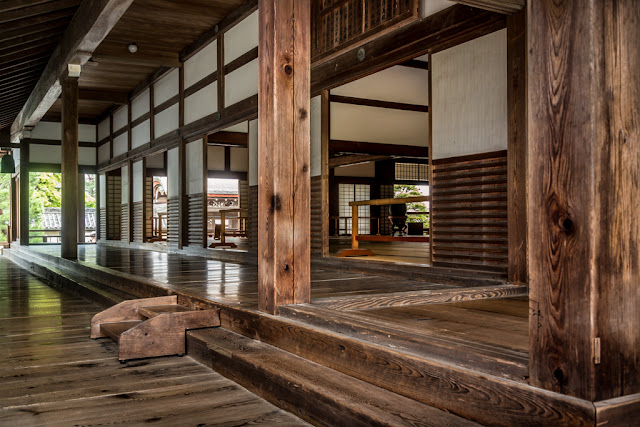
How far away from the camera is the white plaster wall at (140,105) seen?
10.4 metres

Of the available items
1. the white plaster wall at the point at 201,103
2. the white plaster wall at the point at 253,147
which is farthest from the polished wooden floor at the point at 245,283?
A: the white plaster wall at the point at 201,103

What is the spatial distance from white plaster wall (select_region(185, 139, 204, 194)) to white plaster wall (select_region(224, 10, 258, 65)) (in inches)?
62.1

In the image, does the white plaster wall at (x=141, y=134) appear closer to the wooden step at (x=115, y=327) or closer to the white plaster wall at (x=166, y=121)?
the white plaster wall at (x=166, y=121)

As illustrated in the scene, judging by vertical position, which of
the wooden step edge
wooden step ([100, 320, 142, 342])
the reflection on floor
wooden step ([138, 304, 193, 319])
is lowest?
wooden step ([100, 320, 142, 342])

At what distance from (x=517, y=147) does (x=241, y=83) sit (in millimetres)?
4160

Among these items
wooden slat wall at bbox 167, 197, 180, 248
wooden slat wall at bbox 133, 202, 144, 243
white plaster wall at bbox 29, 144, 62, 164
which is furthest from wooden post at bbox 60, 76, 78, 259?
white plaster wall at bbox 29, 144, 62, 164

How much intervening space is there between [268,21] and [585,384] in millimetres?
2088

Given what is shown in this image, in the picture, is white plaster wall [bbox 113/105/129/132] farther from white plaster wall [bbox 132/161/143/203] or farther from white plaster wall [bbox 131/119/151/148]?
white plaster wall [bbox 132/161/143/203]

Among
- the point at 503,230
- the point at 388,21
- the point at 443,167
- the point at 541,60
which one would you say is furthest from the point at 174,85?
the point at 541,60

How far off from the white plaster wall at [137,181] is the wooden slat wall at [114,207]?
7.25ft

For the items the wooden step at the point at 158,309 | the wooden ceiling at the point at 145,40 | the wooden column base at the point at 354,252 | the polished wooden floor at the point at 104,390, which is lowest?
the polished wooden floor at the point at 104,390

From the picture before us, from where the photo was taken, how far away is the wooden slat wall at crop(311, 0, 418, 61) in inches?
170

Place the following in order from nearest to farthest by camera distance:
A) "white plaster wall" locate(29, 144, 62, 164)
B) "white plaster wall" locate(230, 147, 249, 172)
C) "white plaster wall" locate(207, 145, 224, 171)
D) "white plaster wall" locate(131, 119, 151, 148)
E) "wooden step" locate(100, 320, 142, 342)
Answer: "wooden step" locate(100, 320, 142, 342), "white plaster wall" locate(131, 119, 151, 148), "white plaster wall" locate(29, 144, 62, 164), "white plaster wall" locate(207, 145, 224, 171), "white plaster wall" locate(230, 147, 249, 172)

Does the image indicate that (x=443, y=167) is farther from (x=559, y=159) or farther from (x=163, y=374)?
(x=559, y=159)
